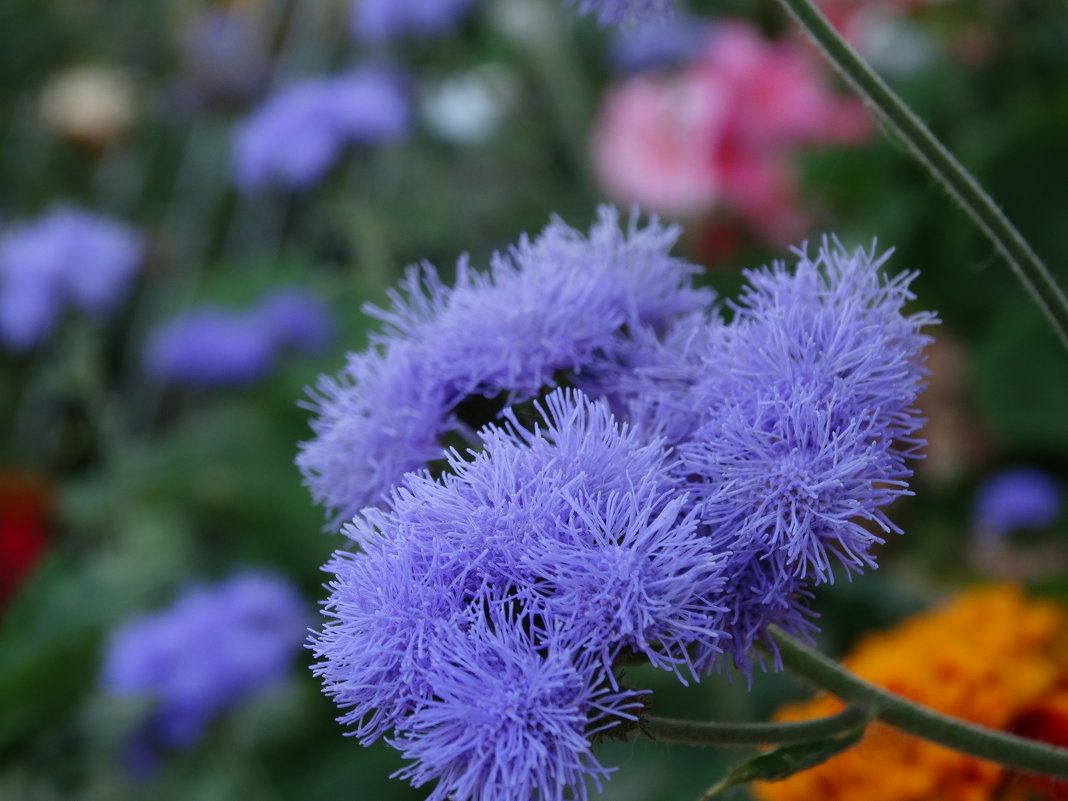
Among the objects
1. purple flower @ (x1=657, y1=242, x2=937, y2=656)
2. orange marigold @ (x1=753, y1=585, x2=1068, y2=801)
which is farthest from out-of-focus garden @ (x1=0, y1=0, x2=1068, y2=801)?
purple flower @ (x1=657, y1=242, x2=937, y2=656)

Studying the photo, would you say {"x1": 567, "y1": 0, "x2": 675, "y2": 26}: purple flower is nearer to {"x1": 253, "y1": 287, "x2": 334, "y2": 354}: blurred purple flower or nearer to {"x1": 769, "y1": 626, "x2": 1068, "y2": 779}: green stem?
{"x1": 769, "y1": 626, "x2": 1068, "y2": 779}: green stem

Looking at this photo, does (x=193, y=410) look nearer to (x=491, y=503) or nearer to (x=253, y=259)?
(x=253, y=259)

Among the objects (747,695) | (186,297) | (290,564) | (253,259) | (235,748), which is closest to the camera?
(235,748)

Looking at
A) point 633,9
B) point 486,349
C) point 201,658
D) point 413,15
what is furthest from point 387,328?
point 413,15

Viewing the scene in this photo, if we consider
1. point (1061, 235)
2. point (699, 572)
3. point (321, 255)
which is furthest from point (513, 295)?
point (321, 255)

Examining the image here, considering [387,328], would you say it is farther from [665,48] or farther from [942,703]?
[665,48]
